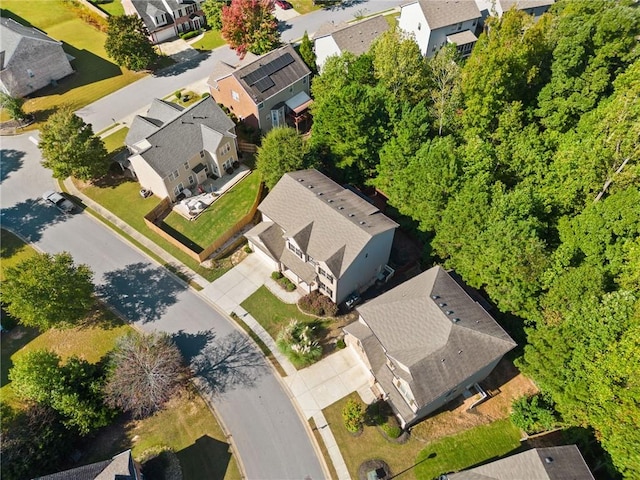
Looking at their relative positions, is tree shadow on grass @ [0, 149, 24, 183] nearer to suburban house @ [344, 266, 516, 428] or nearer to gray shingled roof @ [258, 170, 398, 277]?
gray shingled roof @ [258, 170, 398, 277]

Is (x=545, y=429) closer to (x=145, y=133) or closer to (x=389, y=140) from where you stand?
(x=389, y=140)

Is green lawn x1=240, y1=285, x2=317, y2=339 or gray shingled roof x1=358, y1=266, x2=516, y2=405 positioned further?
green lawn x1=240, y1=285, x2=317, y2=339

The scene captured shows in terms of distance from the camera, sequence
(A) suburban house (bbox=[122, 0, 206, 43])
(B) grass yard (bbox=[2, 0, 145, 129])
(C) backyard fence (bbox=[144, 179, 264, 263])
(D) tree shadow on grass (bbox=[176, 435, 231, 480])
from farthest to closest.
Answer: (A) suburban house (bbox=[122, 0, 206, 43])
(B) grass yard (bbox=[2, 0, 145, 129])
(C) backyard fence (bbox=[144, 179, 264, 263])
(D) tree shadow on grass (bbox=[176, 435, 231, 480])

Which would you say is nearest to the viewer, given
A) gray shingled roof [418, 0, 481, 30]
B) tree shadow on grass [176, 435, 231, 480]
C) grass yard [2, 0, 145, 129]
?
tree shadow on grass [176, 435, 231, 480]

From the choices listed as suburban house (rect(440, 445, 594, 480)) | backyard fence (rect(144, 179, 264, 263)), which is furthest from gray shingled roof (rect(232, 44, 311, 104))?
suburban house (rect(440, 445, 594, 480))

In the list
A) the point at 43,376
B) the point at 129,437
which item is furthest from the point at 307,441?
the point at 43,376

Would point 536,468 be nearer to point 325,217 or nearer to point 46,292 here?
point 325,217

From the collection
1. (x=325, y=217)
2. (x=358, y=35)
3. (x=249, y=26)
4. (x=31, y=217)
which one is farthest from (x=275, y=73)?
(x=31, y=217)
